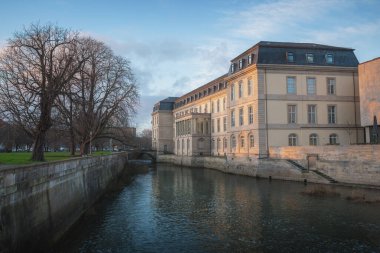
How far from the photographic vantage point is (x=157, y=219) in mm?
18984

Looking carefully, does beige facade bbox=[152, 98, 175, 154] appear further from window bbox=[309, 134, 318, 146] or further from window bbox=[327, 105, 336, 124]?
window bbox=[327, 105, 336, 124]

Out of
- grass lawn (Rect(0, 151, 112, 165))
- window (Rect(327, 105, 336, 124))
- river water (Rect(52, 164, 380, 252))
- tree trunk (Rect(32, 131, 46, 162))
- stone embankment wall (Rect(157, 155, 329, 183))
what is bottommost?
river water (Rect(52, 164, 380, 252))

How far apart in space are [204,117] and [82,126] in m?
37.0

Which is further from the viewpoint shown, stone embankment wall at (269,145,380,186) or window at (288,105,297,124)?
window at (288,105,297,124)

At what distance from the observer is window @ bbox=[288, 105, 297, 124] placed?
142ft

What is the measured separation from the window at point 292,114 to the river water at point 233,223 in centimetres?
1621

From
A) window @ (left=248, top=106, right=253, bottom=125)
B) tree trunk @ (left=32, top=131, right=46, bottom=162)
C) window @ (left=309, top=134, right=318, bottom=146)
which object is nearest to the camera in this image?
tree trunk @ (left=32, top=131, right=46, bottom=162)

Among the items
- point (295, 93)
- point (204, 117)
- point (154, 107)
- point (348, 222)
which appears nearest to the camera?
point (348, 222)

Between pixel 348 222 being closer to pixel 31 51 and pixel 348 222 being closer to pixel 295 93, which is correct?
pixel 31 51

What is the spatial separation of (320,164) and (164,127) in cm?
6580

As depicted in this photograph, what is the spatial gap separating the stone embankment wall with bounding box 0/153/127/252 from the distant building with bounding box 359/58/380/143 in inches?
1054

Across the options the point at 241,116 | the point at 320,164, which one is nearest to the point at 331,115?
the point at 241,116

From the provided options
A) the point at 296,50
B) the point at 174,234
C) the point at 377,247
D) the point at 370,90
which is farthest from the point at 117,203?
the point at 296,50

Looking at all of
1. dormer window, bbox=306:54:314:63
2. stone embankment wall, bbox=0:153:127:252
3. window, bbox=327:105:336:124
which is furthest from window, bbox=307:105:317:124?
stone embankment wall, bbox=0:153:127:252
